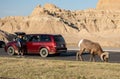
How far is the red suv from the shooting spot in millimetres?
29766

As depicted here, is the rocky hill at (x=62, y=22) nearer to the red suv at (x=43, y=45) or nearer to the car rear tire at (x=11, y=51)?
the car rear tire at (x=11, y=51)

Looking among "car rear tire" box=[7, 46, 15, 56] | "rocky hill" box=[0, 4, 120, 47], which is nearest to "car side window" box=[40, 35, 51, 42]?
"car rear tire" box=[7, 46, 15, 56]

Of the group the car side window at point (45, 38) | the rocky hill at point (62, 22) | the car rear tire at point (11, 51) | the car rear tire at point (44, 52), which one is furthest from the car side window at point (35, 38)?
the rocky hill at point (62, 22)

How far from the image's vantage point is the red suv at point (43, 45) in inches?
1172

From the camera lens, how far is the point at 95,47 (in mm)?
24594

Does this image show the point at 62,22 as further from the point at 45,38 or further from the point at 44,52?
the point at 44,52

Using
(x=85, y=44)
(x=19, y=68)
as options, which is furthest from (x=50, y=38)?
(x=19, y=68)

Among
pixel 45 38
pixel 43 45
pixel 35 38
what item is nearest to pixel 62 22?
pixel 35 38

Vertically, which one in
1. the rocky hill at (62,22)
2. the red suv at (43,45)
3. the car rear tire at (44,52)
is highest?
the rocky hill at (62,22)

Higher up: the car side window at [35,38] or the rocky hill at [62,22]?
the rocky hill at [62,22]

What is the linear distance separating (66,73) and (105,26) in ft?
442

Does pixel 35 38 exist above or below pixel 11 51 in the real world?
above

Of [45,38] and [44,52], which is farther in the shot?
[45,38]

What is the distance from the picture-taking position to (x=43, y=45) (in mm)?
29938
